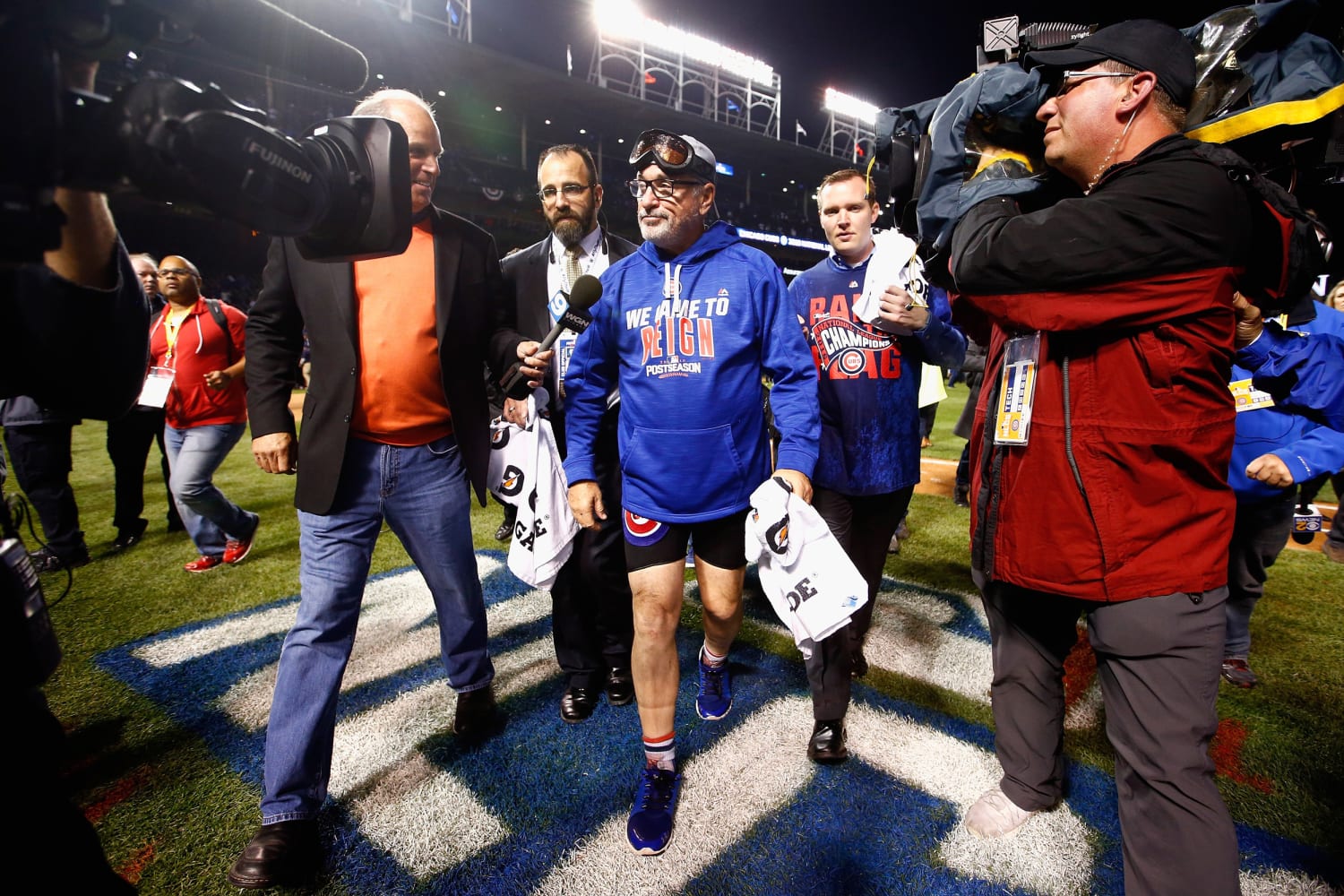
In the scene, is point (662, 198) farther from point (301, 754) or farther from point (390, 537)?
point (390, 537)

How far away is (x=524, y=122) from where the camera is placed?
27562mm

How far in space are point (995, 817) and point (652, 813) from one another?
3.79 feet

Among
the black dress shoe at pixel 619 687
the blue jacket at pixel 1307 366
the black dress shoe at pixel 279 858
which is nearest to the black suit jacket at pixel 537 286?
the black dress shoe at pixel 619 687

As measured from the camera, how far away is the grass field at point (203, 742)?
2139 mm

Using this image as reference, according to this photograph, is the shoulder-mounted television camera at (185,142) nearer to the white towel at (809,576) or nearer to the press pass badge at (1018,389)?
the white towel at (809,576)

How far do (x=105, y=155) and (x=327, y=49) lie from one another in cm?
51

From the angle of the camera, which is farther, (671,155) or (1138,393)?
(671,155)

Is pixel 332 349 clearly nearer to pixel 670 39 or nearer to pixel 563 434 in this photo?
pixel 563 434

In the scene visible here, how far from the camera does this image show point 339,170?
3.23ft

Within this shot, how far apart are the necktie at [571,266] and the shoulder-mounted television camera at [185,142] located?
2.08m

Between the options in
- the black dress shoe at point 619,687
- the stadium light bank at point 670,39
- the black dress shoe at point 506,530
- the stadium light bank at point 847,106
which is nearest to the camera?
the black dress shoe at point 619,687

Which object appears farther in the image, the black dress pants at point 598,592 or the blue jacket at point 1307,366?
the black dress pants at point 598,592

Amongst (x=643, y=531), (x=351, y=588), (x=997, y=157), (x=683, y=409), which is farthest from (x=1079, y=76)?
(x=351, y=588)

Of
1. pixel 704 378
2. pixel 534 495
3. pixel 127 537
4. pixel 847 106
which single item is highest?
pixel 847 106
